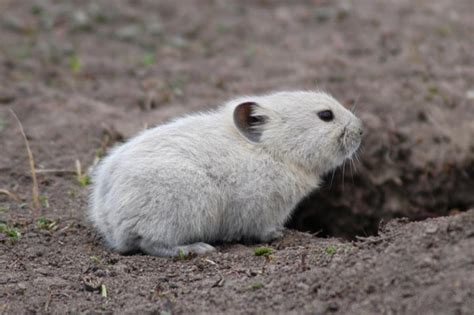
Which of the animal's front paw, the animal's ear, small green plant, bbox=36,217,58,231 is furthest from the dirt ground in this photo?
the animal's ear

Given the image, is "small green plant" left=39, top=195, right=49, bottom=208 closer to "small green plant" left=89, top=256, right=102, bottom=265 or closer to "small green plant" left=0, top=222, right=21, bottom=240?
"small green plant" left=0, top=222, right=21, bottom=240

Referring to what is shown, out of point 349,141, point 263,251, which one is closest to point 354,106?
→ point 349,141

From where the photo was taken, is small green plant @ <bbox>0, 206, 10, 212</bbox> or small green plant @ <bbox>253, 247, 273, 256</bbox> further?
small green plant @ <bbox>0, 206, 10, 212</bbox>

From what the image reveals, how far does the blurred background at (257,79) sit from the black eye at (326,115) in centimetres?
164

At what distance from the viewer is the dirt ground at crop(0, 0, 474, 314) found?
4918 mm

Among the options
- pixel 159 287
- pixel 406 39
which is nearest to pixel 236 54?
pixel 406 39

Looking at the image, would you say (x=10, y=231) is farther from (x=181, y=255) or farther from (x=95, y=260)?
(x=181, y=255)

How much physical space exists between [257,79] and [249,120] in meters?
3.83

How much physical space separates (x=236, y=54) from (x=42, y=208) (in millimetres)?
5135

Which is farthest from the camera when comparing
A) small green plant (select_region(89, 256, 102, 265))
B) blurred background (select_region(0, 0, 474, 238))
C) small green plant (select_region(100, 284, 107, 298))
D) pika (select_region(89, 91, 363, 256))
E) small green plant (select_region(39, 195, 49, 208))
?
blurred background (select_region(0, 0, 474, 238))

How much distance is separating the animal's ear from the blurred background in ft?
5.55

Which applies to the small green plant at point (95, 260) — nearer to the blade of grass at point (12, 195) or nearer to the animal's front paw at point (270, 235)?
the animal's front paw at point (270, 235)

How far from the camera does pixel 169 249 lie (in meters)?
6.10

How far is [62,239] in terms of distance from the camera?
21.1 feet
